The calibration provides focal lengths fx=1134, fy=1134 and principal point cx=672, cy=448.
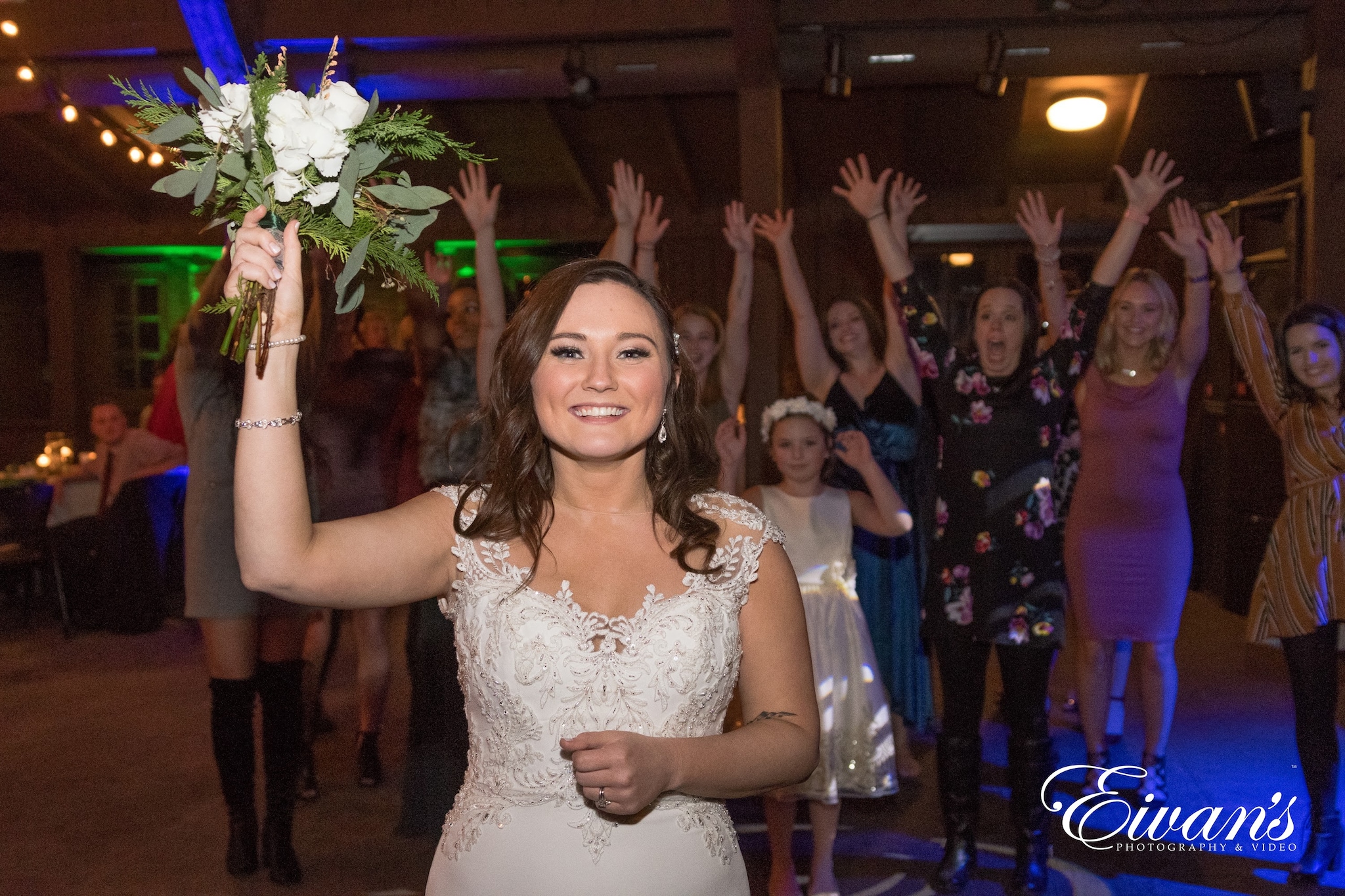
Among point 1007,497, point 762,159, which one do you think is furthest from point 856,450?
point 762,159

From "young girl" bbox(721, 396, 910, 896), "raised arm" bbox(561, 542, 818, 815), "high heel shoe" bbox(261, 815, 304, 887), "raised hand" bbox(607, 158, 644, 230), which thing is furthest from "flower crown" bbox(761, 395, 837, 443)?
"high heel shoe" bbox(261, 815, 304, 887)

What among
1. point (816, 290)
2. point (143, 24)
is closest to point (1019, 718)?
point (143, 24)

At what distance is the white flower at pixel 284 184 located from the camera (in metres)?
1.35

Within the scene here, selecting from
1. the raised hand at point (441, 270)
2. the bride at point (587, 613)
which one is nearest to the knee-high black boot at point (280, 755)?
the raised hand at point (441, 270)

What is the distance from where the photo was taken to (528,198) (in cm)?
1080

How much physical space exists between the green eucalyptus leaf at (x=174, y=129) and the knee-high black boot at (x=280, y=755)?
2.15 m

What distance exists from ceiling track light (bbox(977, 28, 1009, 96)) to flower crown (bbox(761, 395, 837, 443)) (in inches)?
127

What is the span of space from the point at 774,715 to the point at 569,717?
29 cm

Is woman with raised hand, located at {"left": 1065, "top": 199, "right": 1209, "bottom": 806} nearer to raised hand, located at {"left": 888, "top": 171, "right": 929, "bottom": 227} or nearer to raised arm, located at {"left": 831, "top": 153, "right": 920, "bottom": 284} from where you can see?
raised hand, located at {"left": 888, "top": 171, "right": 929, "bottom": 227}

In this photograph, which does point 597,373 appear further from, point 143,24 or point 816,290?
point 816,290

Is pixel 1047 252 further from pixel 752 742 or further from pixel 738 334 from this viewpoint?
pixel 752 742

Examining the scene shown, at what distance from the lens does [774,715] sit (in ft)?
5.34

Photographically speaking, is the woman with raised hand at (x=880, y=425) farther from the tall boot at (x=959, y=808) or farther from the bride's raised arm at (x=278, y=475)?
the bride's raised arm at (x=278, y=475)

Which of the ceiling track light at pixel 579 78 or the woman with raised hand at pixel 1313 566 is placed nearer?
the woman with raised hand at pixel 1313 566
